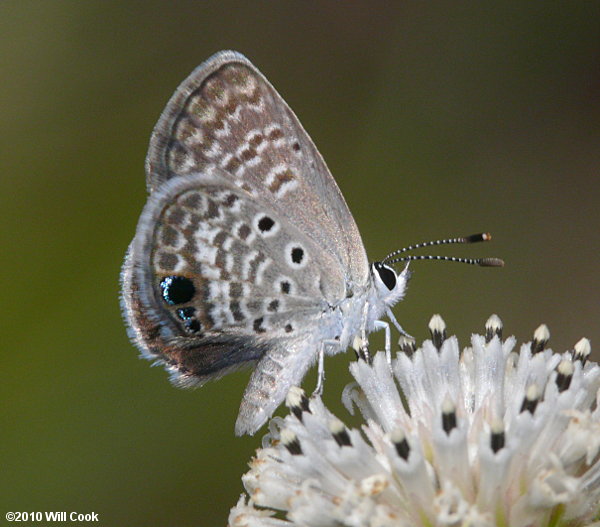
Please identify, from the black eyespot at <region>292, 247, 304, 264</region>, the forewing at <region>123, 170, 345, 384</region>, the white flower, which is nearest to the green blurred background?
the forewing at <region>123, 170, 345, 384</region>

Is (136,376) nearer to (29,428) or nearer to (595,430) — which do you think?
(29,428)

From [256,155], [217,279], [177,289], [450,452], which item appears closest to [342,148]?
[256,155]

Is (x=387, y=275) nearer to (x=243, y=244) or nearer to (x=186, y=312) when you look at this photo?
(x=243, y=244)

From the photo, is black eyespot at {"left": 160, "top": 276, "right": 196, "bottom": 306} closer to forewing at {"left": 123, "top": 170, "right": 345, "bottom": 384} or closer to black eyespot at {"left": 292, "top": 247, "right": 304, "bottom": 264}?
forewing at {"left": 123, "top": 170, "right": 345, "bottom": 384}

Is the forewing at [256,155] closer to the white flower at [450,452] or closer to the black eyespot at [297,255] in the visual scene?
the black eyespot at [297,255]

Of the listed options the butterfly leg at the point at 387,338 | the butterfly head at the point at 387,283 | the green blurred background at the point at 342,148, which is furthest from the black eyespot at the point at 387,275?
the green blurred background at the point at 342,148
